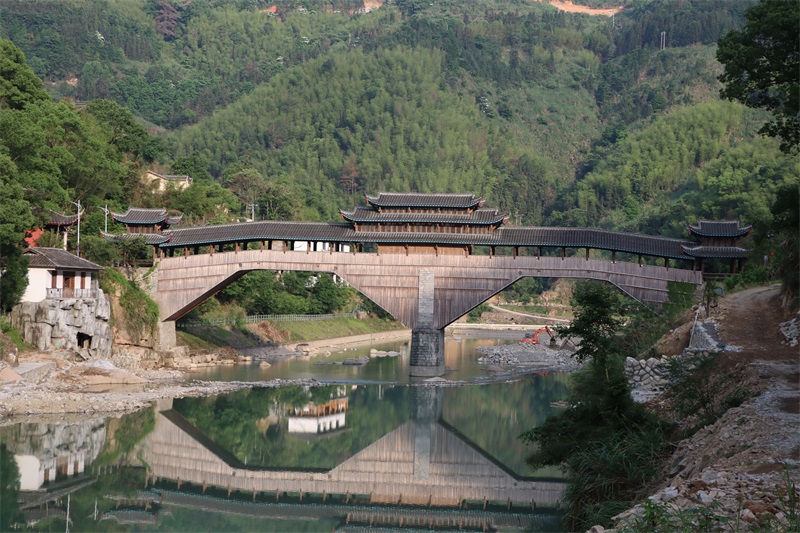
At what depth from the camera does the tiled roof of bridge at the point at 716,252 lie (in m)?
35.8

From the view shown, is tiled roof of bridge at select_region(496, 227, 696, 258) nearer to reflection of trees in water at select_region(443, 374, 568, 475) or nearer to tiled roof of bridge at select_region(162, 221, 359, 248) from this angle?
reflection of trees in water at select_region(443, 374, 568, 475)

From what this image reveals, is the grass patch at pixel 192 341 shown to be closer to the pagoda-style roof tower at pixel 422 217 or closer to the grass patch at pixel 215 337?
the grass patch at pixel 215 337

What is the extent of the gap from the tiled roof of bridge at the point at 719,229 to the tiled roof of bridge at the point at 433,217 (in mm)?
6870

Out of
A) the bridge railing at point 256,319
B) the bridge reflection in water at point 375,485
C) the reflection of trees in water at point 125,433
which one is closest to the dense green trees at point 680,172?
the bridge railing at point 256,319

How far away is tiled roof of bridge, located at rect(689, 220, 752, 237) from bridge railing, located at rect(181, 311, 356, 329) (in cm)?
2148

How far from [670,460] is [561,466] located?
8.27 feet

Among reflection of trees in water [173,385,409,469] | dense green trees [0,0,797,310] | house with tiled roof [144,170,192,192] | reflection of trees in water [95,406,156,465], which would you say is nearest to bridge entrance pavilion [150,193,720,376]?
reflection of trees in water [173,385,409,469]

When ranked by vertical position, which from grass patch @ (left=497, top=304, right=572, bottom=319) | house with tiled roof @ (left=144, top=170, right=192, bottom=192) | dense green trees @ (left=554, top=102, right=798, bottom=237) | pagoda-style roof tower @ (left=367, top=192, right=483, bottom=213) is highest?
dense green trees @ (left=554, top=102, right=798, bottom=237)

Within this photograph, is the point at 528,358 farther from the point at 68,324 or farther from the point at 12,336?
the point at 12,336

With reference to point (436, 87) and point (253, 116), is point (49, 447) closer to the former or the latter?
point (253, 116)

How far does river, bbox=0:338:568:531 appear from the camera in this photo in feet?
64.1

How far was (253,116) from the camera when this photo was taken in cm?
12431

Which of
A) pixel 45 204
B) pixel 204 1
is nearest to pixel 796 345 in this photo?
pixel 45 204

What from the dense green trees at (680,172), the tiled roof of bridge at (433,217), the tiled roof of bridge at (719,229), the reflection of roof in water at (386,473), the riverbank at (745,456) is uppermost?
the dense green trees at (680,172)
